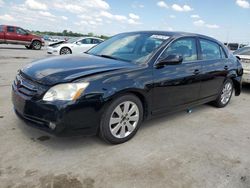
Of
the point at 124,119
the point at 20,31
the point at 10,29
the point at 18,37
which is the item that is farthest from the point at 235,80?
the point at 10,29

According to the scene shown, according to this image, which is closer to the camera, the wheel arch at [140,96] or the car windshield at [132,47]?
the wheel arch at [140,96]

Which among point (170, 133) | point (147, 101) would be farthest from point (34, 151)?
point (170, 133)

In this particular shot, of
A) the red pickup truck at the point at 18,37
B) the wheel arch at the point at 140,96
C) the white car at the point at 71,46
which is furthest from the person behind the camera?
the red pickup truck at the point at 18,37

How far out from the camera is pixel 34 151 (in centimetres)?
310

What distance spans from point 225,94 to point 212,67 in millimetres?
1063

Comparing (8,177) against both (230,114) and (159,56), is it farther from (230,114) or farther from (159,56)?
(230,114)

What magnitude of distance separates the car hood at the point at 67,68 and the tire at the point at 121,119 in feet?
1.48

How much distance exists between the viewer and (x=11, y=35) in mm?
19422

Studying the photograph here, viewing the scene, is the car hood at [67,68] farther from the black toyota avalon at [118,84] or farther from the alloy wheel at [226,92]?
the alloy wheel at [226,92]

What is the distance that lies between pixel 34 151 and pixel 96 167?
2.70ft

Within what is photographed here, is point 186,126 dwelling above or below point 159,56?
below

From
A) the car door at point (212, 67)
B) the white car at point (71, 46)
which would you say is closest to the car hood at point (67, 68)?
the car door at point (212, 67)

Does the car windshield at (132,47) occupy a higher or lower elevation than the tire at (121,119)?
higher

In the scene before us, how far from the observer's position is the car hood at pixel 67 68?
3.03m
